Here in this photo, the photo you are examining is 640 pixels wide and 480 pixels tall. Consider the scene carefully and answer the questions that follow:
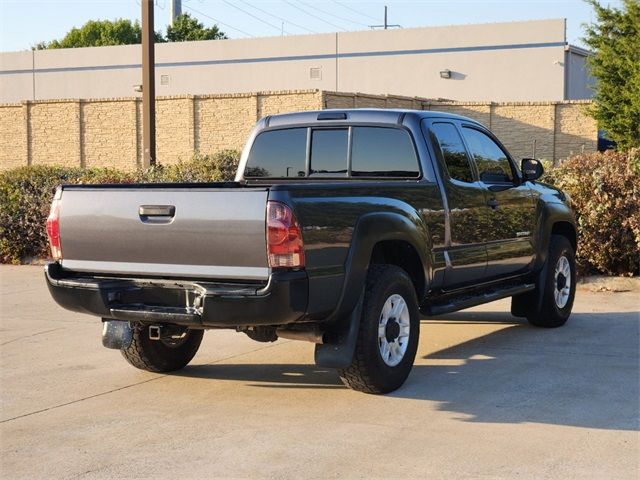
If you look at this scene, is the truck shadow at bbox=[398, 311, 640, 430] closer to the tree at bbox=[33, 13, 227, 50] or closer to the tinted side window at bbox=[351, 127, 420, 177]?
the tinted side window at bbox=[351, 127, 420, 177]

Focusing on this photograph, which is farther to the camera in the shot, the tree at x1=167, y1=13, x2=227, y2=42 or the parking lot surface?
the tree at x1=167, y1=13, x2=227, y2=42

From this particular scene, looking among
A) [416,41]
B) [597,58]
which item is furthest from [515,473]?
[416,41]

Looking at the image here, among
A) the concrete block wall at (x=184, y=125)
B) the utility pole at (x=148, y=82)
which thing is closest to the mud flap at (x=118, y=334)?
the utility pole at (x=148, y=82)

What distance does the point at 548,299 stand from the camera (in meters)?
10.2

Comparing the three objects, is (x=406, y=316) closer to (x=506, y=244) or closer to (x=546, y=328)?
(x=506, y=244)

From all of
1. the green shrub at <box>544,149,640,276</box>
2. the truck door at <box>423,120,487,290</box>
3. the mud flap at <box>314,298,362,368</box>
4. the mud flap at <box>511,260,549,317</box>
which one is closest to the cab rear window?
the truck door at <box>423,120,487,290</box>

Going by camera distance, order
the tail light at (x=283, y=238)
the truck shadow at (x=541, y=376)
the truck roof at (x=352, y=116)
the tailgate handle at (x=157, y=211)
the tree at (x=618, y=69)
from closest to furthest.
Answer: the tail light at (x=283, y=238) → the tailgate handle at (x=157, y=211) → the truck shadow at (x=541, y=376) → the truck roof at (x=352, y=116) → the tree at (x=618, y=69)

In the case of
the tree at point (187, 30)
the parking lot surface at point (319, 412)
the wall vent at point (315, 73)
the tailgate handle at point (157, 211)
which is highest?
the tree at point (187, 30)

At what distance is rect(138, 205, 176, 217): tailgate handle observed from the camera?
6.80 meters

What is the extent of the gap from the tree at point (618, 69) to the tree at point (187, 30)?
174 ft

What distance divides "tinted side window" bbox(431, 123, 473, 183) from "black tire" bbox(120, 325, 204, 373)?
2494 millimetres

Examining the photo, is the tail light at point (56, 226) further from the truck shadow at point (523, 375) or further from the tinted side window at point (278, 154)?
the tinted side window at point (278, 154)

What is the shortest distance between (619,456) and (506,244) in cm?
362

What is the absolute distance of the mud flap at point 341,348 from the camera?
7.04 metres
